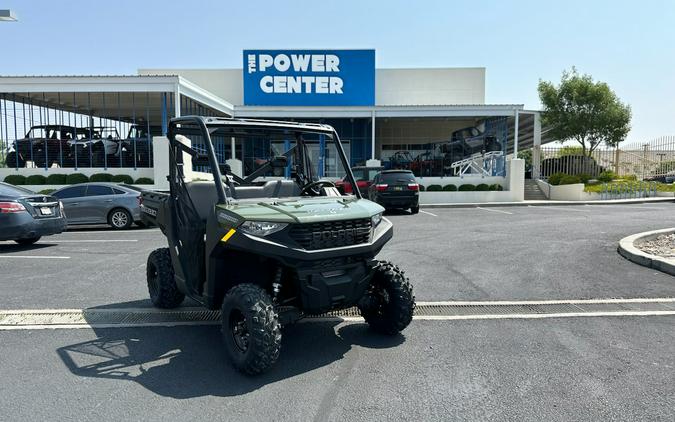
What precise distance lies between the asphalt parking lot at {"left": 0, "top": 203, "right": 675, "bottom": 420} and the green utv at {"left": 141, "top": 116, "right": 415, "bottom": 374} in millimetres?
384

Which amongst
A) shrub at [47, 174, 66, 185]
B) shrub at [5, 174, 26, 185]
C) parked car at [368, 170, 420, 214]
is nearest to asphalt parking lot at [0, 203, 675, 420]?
parked car at [368, 170, 420, 214]

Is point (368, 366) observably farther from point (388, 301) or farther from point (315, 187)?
point (315, 187)

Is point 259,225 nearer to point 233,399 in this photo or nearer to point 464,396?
point 233,399

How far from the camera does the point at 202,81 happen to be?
31625mm

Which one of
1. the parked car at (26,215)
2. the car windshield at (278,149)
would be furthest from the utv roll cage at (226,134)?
the parked car at (26,215)

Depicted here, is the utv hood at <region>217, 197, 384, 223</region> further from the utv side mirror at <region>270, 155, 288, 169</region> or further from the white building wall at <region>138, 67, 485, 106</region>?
the white building wall at <region>138, 67, 485, 106</region>

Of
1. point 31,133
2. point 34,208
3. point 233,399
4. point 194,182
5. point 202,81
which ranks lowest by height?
point 233,399

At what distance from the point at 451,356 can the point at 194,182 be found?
291 cm

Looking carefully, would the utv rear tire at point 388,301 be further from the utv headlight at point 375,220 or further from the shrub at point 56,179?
the shrub at point 56,179

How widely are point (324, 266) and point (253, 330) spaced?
2.47 feet

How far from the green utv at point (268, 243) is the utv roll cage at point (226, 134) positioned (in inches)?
0.5

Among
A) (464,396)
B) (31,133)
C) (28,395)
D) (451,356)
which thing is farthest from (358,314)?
(31,133)

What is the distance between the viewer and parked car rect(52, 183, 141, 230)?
13445 millimetres

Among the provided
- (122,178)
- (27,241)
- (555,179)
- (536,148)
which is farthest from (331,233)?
(536,148)
